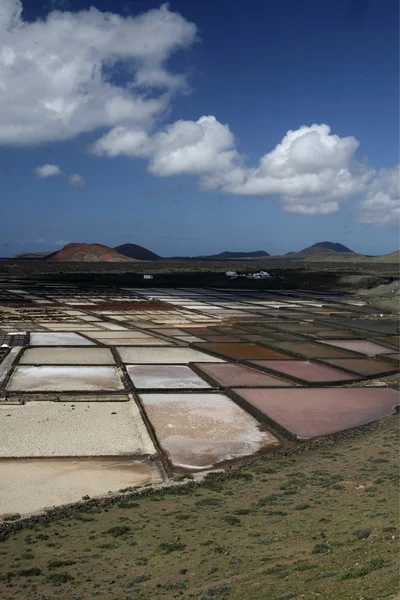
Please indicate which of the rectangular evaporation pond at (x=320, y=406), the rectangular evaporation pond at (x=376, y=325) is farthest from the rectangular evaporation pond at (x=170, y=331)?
the rectangular evaporation pond at (x=320, y=406)

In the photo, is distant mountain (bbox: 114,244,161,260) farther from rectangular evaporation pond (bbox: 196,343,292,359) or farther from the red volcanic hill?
rectangular evaporation pond (bbox: 196,343,292,359)

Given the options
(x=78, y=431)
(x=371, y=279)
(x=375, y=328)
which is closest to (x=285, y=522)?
(x=78, y=431)

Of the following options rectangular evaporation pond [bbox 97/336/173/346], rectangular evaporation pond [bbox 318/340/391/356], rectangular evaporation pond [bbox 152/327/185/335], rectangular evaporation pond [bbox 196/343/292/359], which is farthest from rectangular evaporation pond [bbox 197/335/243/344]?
rectangular evaporation pond [bbox 318/340/391/356]

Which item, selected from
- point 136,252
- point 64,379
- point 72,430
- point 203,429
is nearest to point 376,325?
point 64,379

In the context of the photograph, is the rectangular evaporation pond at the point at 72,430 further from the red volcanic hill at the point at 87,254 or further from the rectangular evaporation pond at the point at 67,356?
the red volcanic hill at the point at 87,254

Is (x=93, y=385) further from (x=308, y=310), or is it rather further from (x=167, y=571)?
(x=308, y=310)

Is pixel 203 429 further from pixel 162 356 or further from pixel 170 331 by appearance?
pixel 170 331
